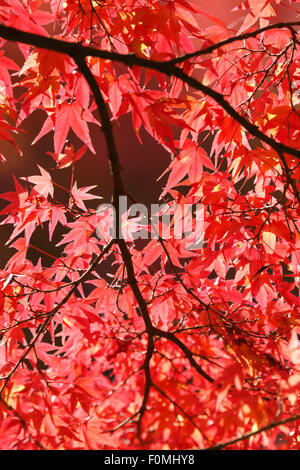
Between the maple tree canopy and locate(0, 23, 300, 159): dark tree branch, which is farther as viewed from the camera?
the maple tree canopy

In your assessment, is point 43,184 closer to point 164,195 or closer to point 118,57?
point 164,195

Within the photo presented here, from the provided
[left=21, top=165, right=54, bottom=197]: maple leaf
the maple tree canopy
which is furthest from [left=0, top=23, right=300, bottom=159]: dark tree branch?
[left=21, top=165, right=54, bottom=197]: maple leaf

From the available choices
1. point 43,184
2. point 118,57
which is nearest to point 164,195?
point 43,184

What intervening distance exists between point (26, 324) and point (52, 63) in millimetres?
926

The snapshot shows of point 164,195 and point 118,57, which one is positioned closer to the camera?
point 118,57

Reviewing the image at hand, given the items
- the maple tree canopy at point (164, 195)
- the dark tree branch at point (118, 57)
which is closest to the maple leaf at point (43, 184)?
the maple tree canopy at point (164, 195)

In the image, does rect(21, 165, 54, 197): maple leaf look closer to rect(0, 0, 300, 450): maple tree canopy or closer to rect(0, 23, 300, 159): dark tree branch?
rect(0, 0, 300, 450): maple tree canopy

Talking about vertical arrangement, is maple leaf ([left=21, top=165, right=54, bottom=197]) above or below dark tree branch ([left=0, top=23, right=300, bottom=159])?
above

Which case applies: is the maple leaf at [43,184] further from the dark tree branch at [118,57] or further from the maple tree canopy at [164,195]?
the dark tree branch at [118,57]

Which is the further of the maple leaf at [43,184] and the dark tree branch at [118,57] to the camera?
the maple leaf at [43,184]

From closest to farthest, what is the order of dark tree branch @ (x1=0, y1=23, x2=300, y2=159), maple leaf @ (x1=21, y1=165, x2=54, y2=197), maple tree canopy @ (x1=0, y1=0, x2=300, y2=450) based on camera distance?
dark tree branch @ (x1=0, y1=23, x2=300, y2=159), maple tree canopy @ (x1=0, y1=0, x2=300, y2=450), maple leaf @ (x1=21, y1=165, x2=54, y2=197)

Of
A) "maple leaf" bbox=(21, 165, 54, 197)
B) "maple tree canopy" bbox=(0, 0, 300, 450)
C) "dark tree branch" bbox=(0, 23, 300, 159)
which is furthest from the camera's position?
"maple leaf" bbox=(21, 165, 54, 197)

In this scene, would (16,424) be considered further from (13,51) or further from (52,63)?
(13,51)

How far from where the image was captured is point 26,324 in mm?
1532
